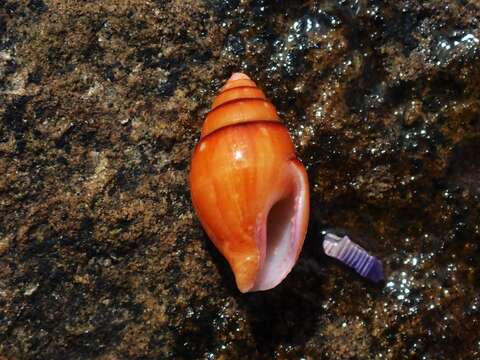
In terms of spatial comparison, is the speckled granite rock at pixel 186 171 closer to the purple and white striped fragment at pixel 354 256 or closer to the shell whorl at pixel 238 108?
the purple and white striped fragment at pixel 354 256

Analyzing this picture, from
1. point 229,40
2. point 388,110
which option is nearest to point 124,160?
point 229,40

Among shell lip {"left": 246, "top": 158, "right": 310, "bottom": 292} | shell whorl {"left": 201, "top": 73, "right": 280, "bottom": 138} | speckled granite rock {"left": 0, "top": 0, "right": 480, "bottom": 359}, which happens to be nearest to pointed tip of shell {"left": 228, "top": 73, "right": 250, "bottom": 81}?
shell whorl {"left": 201, "top": 73, "right": 280, "bottom": 138}

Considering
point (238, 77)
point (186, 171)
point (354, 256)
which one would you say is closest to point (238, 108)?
point (238, 77)

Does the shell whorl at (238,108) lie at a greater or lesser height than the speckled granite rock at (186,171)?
greater

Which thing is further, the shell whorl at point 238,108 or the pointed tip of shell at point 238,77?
the pointed tip of shell at point 238,77

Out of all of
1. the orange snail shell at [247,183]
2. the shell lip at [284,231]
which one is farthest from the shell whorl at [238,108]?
the shell lip at [284,231]

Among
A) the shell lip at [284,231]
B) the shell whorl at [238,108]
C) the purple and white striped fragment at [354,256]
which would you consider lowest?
the purple and white striped fragment at [354,256]

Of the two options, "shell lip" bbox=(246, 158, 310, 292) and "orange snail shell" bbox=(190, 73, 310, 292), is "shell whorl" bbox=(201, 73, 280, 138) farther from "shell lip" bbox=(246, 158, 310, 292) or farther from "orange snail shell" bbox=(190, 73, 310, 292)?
"shell lip" bbox=(246, 158, 310, 292)
